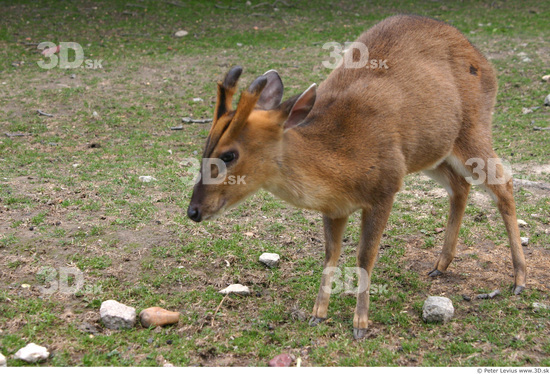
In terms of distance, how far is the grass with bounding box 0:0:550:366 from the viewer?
3.86m

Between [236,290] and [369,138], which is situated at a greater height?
[369,138]

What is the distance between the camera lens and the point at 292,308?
4.41m

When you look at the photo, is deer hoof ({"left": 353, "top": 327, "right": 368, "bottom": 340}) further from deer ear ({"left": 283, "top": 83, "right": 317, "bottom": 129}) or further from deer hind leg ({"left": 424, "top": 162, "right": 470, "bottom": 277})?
deer ear ({"left": 283, "top": 83, "right": 317, "bottom": 129})

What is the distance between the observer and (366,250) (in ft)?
13.6

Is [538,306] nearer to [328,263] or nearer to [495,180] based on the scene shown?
[495,180]

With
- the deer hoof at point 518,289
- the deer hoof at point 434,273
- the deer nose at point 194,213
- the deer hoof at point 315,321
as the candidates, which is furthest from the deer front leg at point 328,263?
the deer hoof at point 518,289

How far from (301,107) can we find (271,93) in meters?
0.25

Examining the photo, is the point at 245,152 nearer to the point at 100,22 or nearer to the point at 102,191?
the point at 102,191

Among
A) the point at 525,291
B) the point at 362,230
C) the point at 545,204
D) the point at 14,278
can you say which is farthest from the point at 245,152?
the point at 545,204

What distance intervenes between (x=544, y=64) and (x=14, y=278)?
30.6 feet

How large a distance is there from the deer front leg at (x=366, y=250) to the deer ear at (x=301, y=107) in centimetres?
79

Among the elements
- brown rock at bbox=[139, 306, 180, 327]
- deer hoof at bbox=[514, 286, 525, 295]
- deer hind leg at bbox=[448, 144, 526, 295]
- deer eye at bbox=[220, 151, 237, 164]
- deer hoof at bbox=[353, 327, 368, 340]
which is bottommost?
brown rock at bbox=[139, 306, 180, 327]

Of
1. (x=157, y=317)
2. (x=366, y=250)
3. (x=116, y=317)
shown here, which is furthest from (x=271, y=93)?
(x=116, y=317)

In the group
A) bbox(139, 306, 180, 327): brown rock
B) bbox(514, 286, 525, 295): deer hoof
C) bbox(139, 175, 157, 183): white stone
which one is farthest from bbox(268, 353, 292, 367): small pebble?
bbox(139, 175, 157, 183): white stone
